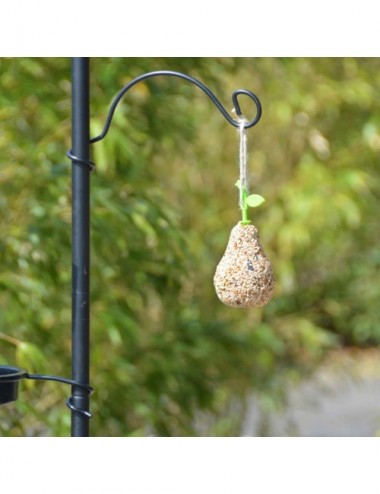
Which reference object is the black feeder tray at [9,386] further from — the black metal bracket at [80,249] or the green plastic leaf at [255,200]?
the green plastic leaf at [255,200]

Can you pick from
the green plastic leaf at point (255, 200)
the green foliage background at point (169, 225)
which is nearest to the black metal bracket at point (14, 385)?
the green plastic leaf at point (255, 200)

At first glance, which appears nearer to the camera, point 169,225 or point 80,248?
point 80,248

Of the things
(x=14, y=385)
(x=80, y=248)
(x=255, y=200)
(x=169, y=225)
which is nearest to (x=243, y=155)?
(x=255, y=200)

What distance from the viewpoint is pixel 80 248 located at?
1.25 meters

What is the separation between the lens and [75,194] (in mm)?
1250

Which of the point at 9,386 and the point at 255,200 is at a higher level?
the point at 255,200

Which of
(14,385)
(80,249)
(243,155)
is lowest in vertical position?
(14,385)

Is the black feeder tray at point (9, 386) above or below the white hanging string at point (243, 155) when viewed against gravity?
below

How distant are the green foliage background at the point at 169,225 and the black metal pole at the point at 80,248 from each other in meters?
0.71

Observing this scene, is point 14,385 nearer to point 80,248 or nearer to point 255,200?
point 80,248

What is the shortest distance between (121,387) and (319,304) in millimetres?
2515

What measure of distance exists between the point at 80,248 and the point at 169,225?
35.5 inches

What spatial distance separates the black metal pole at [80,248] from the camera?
1.23 meters

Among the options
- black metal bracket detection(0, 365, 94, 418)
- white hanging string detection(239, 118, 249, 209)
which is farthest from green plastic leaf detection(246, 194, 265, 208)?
black metal bracket detection(0, 365, 94, 418)
